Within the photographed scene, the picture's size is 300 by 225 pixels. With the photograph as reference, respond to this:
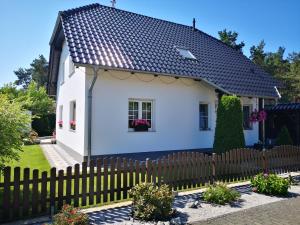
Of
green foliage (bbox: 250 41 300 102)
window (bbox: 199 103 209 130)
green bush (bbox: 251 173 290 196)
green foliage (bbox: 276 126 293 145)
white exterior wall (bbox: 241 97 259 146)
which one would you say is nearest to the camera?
green bush (bbox: 251 173 290 196)

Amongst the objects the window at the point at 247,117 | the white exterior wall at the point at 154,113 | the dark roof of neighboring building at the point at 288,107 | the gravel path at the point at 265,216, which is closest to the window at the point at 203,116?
the white exterior wall at the point at 154,113

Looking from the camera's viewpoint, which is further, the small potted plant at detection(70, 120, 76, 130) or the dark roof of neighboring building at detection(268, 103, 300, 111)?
the dark roof of neighboring building at detection(268, 103, 300, 111)

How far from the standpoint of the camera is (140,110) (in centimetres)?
1141

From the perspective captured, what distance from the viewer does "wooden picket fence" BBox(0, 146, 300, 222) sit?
16.2ft

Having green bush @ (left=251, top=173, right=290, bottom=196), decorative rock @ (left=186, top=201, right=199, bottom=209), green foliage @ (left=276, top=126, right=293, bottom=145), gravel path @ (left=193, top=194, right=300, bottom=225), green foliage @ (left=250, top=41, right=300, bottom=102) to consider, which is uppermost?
green foliage @ (left=250, top=41, right=300, bottom=102)

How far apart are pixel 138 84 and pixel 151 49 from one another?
89.4 inches

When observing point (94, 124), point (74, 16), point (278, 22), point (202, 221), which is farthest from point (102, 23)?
point (202, 221)

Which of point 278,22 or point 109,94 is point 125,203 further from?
point 278,22

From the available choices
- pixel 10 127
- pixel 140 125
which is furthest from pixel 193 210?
pixel 140 125

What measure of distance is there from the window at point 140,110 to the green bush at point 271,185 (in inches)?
215

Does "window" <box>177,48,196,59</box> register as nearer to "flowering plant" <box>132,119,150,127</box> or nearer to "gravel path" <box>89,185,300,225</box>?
"flowering plant" <box>132,119,150,127</box>

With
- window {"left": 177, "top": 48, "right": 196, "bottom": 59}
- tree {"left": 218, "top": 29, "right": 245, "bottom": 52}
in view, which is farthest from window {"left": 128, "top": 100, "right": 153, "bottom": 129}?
tree {"left": 218, "top": 29, "right": 245, "bottom": 52}

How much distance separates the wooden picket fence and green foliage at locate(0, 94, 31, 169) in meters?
0.68

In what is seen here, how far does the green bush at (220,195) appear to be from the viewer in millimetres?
6094
